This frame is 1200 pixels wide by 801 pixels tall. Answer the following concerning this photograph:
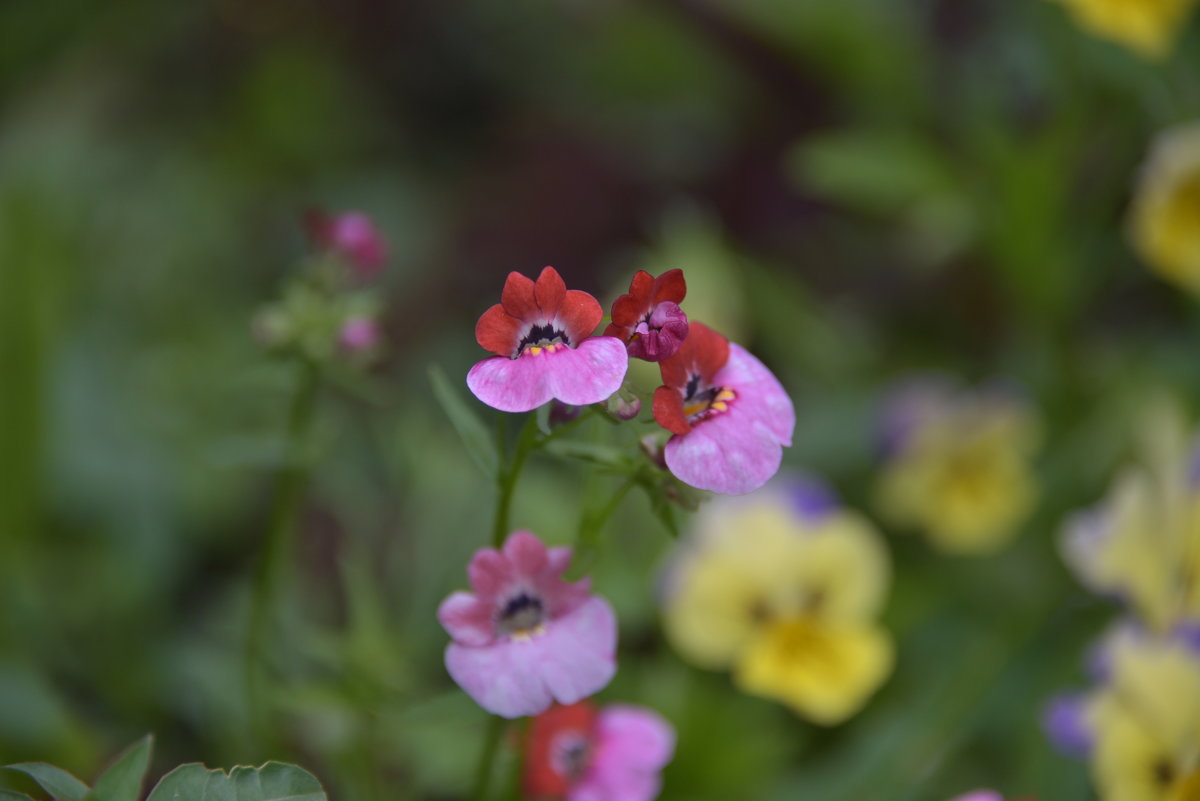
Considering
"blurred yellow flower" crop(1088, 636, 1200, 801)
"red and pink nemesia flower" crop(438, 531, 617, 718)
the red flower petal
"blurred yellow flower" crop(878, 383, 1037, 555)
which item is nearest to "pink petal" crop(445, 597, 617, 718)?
"red and pink nemesia flower" crop(438, 531, 617, 718)

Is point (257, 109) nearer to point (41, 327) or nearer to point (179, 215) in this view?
point (179, 215)

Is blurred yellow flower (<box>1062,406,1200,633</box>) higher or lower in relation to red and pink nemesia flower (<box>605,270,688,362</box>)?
higher

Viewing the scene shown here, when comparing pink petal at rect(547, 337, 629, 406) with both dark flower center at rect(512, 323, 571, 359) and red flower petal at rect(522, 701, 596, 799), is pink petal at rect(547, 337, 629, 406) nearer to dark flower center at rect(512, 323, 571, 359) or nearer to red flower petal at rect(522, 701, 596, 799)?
dark flower center at rect(512, 323, 571, 359)

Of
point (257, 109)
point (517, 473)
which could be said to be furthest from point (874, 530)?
point (257, 109)

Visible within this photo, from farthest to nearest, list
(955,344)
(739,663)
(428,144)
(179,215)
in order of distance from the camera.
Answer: (428,144)
(179,215)
(955,344)
(739,663)

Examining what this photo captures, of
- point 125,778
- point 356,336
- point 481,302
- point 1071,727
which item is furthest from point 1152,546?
point 481,302

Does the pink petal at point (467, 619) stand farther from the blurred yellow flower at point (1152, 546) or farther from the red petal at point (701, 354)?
the blurred yellow flower at point (1152, 546)

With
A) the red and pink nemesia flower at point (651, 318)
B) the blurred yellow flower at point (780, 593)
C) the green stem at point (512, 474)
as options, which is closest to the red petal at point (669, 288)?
the red and pink nemesia flower at point (651, 318)
